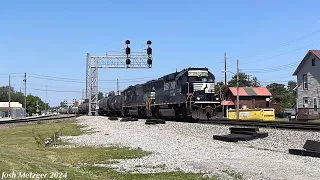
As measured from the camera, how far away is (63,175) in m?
8.30

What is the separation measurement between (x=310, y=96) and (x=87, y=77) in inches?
1194

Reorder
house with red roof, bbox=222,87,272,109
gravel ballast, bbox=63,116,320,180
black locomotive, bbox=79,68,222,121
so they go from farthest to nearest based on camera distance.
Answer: house with red roof, bbox=222,87,272,109 → black locomotive, bbox=79,68,222,121 → gravel ballast, bbox=63,116,320,180

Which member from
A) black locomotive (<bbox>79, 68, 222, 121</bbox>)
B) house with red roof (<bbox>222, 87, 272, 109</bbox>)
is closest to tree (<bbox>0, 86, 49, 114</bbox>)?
house with red roof (<bbox>222, 87, 272, 109</bbox>)

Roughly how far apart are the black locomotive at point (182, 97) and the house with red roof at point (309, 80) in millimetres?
21153

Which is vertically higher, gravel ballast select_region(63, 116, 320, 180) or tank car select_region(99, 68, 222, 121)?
tank car select_region(99, 68, 222, 121)

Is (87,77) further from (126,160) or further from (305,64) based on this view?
(126,160)

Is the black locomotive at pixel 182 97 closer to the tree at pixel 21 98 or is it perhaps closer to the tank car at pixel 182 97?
the tank car at pixel 182 97

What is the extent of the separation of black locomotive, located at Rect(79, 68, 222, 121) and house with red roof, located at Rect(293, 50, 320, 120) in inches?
833

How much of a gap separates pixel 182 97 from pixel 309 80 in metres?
25.4

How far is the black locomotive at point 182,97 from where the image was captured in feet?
100

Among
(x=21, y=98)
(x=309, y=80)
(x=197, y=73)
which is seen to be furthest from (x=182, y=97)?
(x=21, y=98)

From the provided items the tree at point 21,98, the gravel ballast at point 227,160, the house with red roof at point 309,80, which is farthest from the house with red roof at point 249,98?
the tree at point 21,98

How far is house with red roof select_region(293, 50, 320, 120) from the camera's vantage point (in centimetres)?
4906

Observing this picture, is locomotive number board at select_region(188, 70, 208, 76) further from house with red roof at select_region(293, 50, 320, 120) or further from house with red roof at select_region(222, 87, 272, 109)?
house with red roof at select_region(222, 87, 272, 109)
